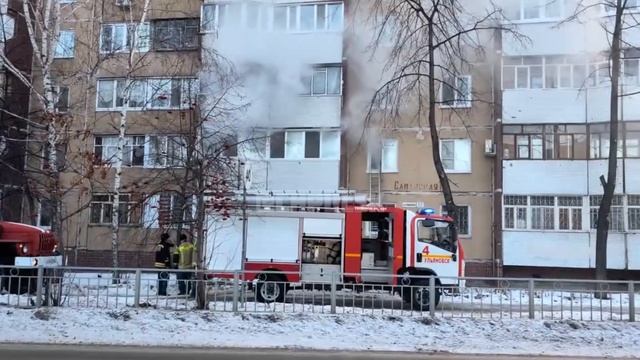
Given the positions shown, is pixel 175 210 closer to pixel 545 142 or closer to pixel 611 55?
pixel 545 142

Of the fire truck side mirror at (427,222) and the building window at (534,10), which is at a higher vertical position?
the building window at (534,10)

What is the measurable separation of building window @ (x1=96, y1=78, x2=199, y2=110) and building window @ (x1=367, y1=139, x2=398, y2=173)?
25.0 ft

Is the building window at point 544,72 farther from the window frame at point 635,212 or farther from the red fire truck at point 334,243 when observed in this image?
the red fire truck at point 334,243

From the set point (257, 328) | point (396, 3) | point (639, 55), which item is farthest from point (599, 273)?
point (257, 328)

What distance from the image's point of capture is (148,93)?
2488 cm

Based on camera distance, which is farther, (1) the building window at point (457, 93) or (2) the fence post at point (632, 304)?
(1) the building window at point (457, 93)

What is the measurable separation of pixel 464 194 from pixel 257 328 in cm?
1470

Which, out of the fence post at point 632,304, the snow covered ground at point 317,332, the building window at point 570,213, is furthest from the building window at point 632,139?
the snow covered ground at point 317,332

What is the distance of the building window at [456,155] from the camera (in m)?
23.7

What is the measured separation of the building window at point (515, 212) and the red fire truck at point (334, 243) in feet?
26.3

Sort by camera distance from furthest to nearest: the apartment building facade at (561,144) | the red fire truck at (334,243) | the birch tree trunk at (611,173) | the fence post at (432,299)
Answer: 1. the apartment building facade at (561,144)
2. the birch tree trunk at (611,173)
3. the red fire truck at (334,243)
4. the fence post at (432,299)

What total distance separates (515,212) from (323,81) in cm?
867

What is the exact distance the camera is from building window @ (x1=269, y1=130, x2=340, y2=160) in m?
23.6

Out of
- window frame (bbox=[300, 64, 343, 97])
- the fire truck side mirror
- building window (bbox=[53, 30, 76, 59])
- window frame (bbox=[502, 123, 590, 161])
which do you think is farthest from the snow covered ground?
building window (bbox=[53, 30, 76, 59])
